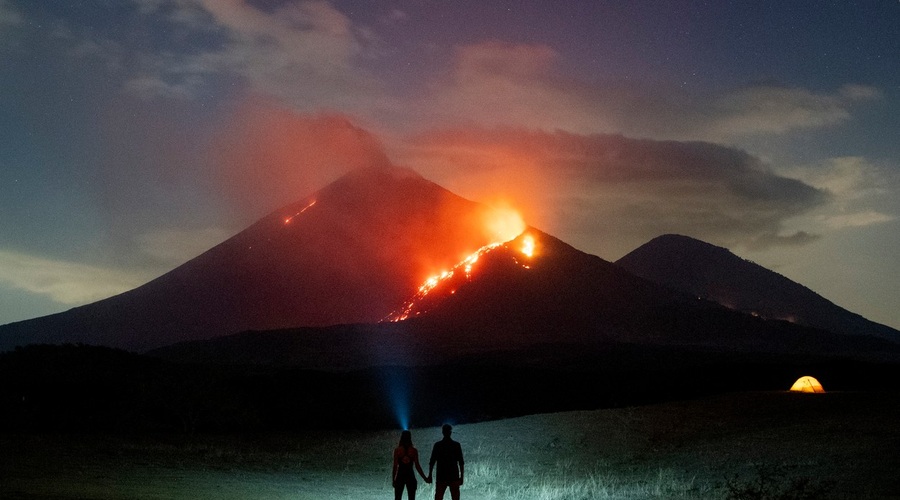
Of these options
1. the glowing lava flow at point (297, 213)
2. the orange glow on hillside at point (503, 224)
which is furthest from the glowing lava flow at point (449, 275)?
→ the glowing lava flow at point (297, 213)

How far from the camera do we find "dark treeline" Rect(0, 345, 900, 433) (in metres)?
39.0

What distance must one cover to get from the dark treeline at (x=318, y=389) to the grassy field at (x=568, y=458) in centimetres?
588

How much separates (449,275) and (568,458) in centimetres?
12281

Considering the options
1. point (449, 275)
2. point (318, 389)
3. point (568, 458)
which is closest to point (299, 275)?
point (449, 275)

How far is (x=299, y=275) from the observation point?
511ft

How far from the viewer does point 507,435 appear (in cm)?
3020

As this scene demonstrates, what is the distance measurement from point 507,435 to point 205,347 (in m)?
89.3

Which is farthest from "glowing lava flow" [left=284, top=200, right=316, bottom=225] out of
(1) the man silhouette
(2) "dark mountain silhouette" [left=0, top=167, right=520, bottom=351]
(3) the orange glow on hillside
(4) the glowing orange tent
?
(1) the man silhouette

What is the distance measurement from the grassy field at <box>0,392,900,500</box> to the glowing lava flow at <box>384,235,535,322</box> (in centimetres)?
9922

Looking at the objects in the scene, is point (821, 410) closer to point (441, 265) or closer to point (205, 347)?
point (205, 347)

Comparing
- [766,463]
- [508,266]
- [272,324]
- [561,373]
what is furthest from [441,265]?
[766,463]

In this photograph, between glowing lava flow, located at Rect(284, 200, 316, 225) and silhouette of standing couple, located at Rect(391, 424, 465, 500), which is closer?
silhouette of standing couple, located at Rect(391, 424, 465, 500)

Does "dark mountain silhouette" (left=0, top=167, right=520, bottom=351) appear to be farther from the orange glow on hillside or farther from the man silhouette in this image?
the man silhouette

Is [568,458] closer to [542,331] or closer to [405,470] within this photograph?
[405,470]
